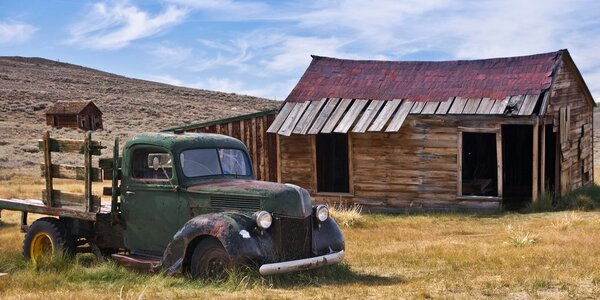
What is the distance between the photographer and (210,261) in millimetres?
8586

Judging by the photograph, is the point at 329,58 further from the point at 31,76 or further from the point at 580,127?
the point at 31,76

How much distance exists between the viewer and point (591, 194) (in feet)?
67.3

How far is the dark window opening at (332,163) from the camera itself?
20688 mm

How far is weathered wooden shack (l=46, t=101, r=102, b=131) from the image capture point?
44.2 metres

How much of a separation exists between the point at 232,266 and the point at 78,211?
3030 millimetres

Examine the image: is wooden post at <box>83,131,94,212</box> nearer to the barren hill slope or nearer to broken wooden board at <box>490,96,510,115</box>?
Answer: broken wooden board at <box>490,96,510,115</box>

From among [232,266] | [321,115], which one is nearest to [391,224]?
[321,115]

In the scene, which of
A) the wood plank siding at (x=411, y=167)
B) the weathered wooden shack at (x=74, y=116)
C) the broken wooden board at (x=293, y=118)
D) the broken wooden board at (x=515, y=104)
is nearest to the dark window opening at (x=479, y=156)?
the wood plank siding at (x=411, y=167)

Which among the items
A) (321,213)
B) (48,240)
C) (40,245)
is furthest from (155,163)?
(40,245)

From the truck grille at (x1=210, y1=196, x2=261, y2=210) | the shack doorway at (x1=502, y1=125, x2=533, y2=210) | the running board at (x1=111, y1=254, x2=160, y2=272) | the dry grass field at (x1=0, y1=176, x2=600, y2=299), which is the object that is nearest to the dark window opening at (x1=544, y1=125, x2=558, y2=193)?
the shack doorway at (x1=502, y1=125, x2=533, y2=210)

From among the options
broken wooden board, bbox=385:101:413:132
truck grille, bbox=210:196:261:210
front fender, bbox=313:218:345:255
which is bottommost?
front fender, bbox=313:218:345:255

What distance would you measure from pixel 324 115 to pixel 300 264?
1113 cm

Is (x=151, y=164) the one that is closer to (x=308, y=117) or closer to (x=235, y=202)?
(x=235, y=202)

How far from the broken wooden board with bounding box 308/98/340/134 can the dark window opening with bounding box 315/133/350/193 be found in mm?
1120
